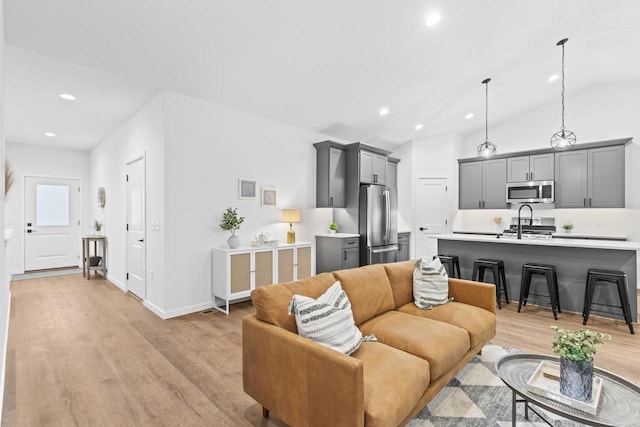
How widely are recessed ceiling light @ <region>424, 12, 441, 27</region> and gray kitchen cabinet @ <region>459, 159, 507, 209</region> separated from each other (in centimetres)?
409

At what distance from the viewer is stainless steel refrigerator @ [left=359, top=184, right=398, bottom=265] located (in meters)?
5.62

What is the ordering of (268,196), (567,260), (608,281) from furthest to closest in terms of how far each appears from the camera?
1. (268,196)
2. (567,260)
3. (608,281)

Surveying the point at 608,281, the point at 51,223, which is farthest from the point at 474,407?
the point at 51,223

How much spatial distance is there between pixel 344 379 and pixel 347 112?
4.68 metres

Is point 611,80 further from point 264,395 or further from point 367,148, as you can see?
point 264,395

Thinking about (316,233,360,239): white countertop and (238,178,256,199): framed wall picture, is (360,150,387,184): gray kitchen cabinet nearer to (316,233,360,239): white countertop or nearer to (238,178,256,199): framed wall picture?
(316,233,360,239): white countertop

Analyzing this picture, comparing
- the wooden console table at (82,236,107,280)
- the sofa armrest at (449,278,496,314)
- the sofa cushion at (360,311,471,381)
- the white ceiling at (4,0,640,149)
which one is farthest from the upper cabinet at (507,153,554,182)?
the wooden console table at (82,236,107,280)

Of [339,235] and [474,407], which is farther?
[339,235]

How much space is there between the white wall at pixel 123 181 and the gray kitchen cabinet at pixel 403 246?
188 inches

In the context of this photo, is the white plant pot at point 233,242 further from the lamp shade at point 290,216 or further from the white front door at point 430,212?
the white front door at point 430,212

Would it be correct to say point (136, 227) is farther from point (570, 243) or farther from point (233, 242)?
point (570, 243)

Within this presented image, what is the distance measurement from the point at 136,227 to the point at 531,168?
725 cm

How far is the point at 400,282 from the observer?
294 centimetres

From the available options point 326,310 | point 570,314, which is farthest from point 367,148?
point 326,310
